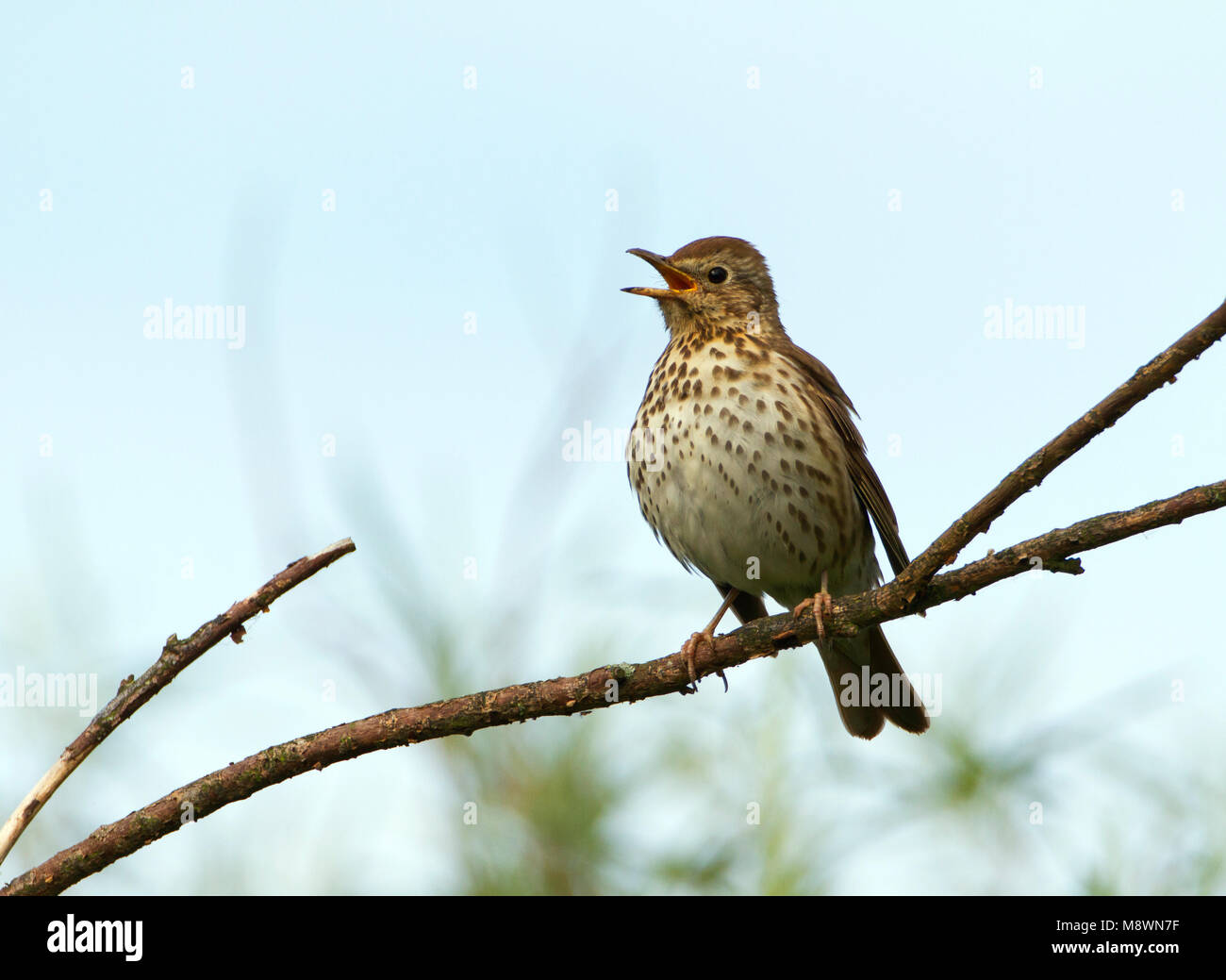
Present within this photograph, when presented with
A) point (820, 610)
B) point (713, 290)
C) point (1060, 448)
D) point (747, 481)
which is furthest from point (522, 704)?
point (713, 290)

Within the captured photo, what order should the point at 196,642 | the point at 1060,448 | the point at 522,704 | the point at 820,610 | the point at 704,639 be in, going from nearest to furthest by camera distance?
the point at 196,642, the point at 1060,448, the point at 522,704, the point at 820,610, the point at 704,639

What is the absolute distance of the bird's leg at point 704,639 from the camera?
3.87 meters

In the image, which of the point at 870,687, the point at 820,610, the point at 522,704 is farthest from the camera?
the point at 870,687

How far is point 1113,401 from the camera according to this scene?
2.87 m

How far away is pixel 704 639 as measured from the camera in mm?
4531

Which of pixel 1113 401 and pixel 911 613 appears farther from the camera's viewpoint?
pixel 911 613

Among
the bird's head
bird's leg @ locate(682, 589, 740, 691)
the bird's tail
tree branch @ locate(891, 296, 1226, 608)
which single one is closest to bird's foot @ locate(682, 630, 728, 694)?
bird's leg @ locate(682, 589, 740, 691)

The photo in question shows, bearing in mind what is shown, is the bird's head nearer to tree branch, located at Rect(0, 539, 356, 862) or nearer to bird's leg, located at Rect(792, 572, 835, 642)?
bird's leg, located at Rect(792, 572, 835, 642)

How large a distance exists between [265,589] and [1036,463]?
6.00 feet

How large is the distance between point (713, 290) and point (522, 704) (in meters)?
3.36

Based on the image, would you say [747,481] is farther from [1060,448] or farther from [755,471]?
[1060,448]

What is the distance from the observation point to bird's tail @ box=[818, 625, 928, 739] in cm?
586
